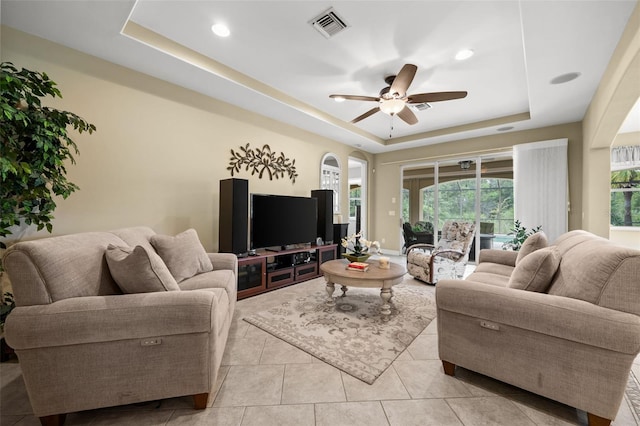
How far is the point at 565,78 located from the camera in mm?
2809

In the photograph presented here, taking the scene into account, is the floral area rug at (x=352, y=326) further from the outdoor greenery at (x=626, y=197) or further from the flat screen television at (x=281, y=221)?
the outdoor greenery at (x=626, y=197)

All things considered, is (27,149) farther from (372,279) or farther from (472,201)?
(472,201)

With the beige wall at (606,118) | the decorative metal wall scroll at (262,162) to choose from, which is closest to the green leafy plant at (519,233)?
the beige wall at (606,118)

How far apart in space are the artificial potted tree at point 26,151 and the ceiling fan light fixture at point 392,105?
2.93 metres

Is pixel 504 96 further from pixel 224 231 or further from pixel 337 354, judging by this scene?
pixel 224 231

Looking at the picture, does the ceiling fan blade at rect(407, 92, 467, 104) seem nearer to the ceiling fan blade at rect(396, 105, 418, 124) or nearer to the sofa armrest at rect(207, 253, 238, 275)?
the ceiling fan blade at rect(396, 105, 418, 124)

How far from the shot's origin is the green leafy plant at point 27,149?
1.77 m

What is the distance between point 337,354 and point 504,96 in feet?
13.5

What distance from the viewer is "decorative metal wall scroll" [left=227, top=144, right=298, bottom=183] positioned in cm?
392

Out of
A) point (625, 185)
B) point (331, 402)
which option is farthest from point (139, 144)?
point (625, 185)

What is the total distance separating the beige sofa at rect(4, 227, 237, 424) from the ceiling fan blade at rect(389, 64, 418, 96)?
2487 millimetres

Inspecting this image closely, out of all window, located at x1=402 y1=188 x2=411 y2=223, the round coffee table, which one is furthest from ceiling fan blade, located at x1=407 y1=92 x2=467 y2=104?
window, located at x1=402 y1=188 x2=411 y2=223

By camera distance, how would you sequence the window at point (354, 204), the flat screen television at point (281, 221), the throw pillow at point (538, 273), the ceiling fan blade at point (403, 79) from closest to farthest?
the throw pillow at point (538, 273) → the ceiling fan blade at point (403, 79) → the flat screen television at point (281, 221) → the window at point (354, 204)

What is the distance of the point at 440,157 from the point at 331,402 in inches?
216
